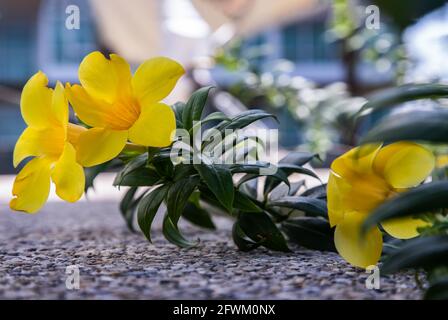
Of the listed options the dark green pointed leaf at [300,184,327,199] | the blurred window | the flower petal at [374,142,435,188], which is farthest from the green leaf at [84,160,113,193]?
the blurred window

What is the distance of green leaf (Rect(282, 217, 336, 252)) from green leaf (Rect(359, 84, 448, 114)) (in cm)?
27

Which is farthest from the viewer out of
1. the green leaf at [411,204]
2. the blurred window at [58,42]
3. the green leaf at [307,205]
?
the blurred window at [58,42]

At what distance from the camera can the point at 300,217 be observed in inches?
30.9

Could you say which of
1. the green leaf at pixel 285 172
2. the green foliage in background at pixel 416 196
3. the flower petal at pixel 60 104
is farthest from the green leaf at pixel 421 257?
the flower petal at pixel 60 104

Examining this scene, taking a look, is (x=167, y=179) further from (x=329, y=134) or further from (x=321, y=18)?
(x=321, y=18)

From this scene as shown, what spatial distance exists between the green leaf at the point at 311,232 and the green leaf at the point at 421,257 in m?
0.30

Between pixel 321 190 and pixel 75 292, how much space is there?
39cm

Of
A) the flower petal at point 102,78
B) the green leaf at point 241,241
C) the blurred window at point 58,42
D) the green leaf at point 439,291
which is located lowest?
the green leaf at point 439,291

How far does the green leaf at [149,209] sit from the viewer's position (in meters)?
0.65

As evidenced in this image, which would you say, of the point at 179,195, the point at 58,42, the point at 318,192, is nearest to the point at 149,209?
the point at 179,195

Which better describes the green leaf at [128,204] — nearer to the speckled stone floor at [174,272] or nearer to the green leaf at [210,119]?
the speckled stone floor at [174,272]

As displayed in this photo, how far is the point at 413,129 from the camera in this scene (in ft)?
1.40

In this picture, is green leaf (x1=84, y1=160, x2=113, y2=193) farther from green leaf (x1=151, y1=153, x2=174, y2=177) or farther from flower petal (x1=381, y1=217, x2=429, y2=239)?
flower petal (x1=381, y1=217, x2=429, y2=239)

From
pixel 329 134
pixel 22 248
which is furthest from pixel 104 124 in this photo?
pixel 329 134
